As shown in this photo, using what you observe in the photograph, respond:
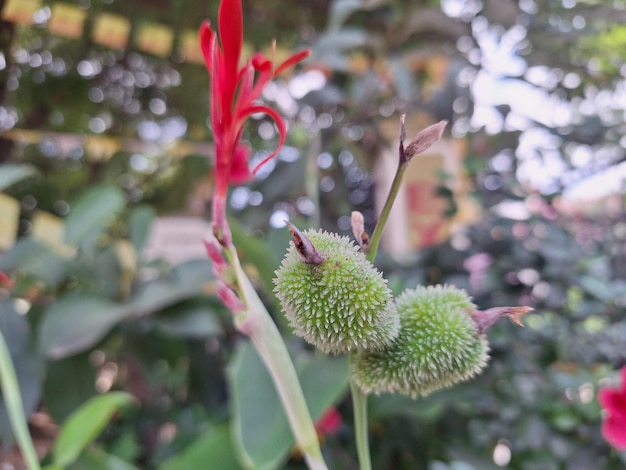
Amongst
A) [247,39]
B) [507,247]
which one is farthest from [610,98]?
[247,39]

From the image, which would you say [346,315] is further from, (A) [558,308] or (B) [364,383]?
(A) [558,308]

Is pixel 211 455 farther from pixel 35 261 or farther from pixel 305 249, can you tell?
pixel 305 249

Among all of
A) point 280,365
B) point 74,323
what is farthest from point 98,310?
point 280,365

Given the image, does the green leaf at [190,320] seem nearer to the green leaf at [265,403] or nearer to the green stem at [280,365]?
the green leaf at [265,403]

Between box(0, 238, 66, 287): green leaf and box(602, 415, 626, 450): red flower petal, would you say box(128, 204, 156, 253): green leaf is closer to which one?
box(0, 238, 66, 287): green leaf

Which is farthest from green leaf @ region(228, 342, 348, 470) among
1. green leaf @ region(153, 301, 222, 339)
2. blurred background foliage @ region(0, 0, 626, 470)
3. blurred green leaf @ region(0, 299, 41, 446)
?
blurred green leaf @ region(0, 299, 41, 446)

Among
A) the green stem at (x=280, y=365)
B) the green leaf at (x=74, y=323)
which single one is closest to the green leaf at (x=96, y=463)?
the green leaf at (x=74, y=323)
